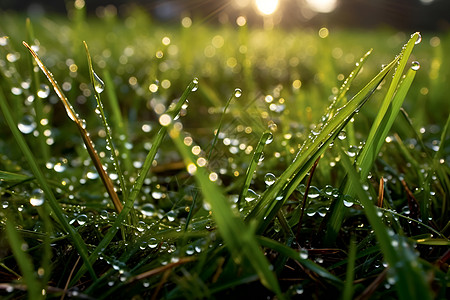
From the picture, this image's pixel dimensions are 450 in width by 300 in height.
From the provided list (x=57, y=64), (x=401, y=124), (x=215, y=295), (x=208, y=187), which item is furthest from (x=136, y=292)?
(x=57, y=64)

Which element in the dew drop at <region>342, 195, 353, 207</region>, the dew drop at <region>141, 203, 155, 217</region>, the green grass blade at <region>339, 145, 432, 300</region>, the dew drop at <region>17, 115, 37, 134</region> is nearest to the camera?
the green grass blade at <region>339, 145, 432, 300</region>

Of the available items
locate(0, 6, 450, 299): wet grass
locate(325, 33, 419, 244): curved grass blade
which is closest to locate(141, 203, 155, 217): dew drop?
locate(0, 6, 450, 299): wet grass

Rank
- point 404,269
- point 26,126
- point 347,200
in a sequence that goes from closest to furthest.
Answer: point 404,269
point 347,200
point 26,126

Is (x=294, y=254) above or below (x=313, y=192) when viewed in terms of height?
below

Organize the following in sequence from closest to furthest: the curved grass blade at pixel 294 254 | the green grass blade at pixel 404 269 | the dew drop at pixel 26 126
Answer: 1. the green grass blade at pixel 404 269
2. the curved grass blade at pixel 294 254
3. the dew drop at pixel 26 126

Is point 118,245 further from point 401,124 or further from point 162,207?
point 401,124

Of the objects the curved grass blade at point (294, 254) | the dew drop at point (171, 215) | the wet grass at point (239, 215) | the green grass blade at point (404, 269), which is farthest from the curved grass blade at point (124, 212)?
the green grass blade at point (404, 269)

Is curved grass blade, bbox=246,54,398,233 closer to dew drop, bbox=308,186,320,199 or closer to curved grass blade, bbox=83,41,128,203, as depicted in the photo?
dew drop, bbox=308,186,320,199

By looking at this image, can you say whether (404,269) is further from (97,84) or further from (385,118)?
(97,84)

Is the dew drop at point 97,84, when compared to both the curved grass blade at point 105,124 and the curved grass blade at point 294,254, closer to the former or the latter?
Result: the curved grass blade at point 105,124

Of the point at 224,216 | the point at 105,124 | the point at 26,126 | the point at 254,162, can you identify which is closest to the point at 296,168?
the point at 254,162

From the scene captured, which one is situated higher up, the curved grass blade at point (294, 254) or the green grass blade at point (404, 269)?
the curved grass blade at point (294, 254)
